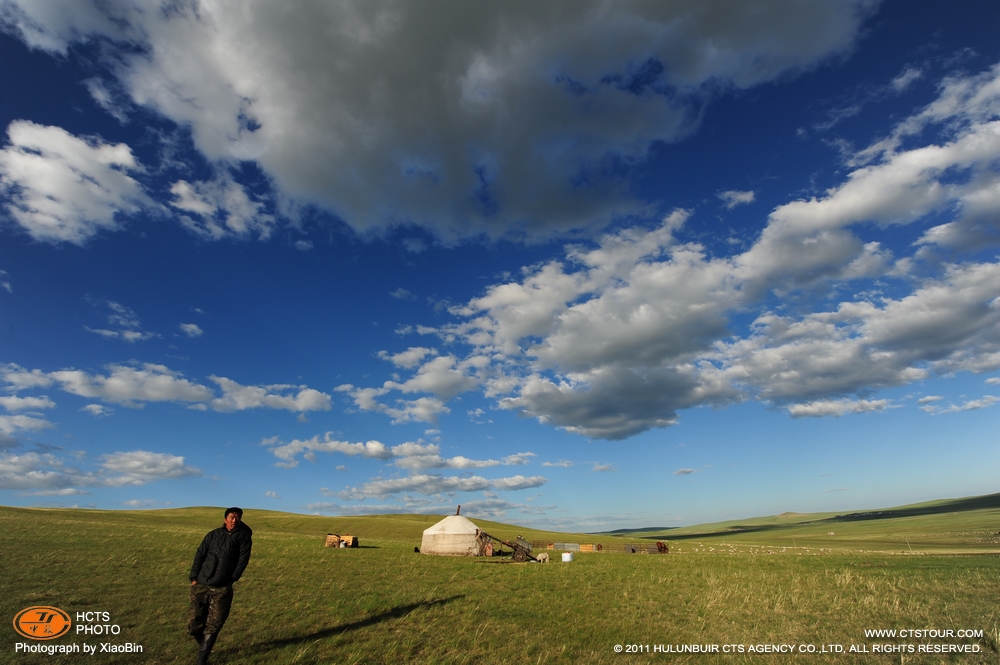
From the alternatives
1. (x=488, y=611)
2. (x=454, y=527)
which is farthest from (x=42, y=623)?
(x=454, y=527)

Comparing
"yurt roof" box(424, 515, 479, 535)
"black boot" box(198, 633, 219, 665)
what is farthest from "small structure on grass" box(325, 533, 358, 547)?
"black boot" box(198, 633, 219, 665)

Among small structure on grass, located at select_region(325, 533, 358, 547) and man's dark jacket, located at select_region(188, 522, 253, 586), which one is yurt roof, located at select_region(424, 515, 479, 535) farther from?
man's dark jacket, located at select_region(188, 522, 253, 586)

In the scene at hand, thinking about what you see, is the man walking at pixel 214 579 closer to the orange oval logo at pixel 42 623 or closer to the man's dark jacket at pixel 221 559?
the man's dark jacket at pixel 221 559

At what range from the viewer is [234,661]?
9797 millimetres

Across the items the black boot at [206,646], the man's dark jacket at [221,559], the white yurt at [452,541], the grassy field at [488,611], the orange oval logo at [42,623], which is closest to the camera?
the black boot at [206,646]

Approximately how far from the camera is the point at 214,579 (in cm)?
973

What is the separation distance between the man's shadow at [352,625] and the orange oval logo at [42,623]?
5094 millimetres

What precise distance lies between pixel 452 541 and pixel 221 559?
35.3 meters

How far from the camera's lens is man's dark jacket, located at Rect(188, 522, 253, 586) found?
32.1 feet

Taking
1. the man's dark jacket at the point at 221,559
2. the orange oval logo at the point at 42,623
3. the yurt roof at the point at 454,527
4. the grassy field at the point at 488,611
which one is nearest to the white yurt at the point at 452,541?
the yurt roof at the point at 454,527

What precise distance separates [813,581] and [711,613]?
38.4ft

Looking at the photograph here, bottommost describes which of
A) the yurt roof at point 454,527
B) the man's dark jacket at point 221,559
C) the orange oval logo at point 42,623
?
the yurt roof at point 454,527

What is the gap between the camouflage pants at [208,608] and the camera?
9.46 metres

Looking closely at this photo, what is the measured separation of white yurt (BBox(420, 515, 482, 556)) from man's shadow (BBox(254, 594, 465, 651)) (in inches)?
1010
